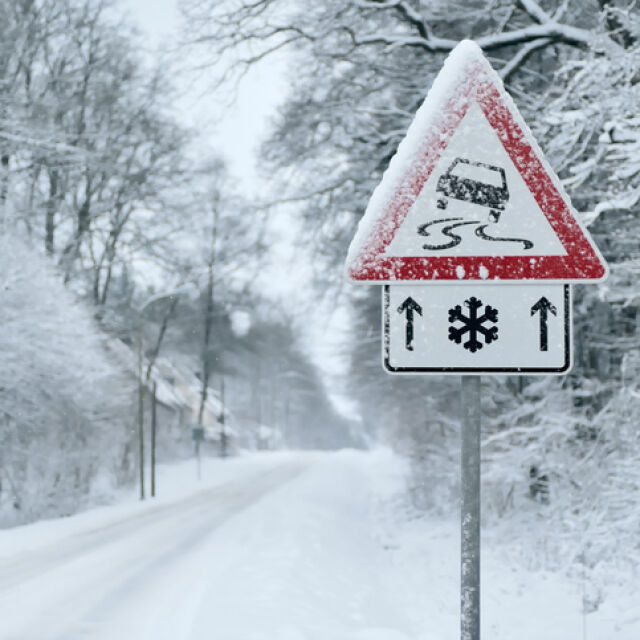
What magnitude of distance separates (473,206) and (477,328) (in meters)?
0.35

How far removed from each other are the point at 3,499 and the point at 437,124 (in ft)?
56.6

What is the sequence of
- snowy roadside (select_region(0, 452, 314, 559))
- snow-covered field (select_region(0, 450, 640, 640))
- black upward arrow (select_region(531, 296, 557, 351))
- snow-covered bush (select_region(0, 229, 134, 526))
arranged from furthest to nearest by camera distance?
snow-covered bush (select_region(0, 229, 134, 526)) < snowy roadside (select_region(0, 452, 314, 559)) < snow-covered field (select_region(0, 450, 640, 640)) < black upward arrow (select_region(531, 296, 557, 351))

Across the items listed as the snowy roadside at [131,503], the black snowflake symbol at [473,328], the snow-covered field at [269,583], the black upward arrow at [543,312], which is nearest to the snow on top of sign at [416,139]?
the black snowflake symbol at [473,328]

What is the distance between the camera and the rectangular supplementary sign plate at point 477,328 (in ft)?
6.85

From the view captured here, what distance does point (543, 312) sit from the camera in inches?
82.7

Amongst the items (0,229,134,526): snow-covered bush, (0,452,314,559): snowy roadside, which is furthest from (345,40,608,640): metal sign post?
(0,229,134,526): snow-covered bush

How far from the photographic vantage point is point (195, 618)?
25.4 ft

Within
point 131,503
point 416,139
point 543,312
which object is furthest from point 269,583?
point 131,503

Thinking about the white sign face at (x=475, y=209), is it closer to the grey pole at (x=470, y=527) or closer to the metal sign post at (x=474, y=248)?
the metal sign post at (x=474, y=248)

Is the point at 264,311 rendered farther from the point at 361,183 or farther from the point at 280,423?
the point at 280,423

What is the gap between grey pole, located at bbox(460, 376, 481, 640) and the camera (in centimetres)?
197

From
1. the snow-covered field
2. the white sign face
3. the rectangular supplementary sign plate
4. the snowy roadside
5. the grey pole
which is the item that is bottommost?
the snowy roadside

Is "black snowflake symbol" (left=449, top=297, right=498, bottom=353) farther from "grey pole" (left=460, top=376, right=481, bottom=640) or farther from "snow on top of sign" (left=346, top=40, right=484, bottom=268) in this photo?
"snow on top of sign" (left=346, top=40, right=484, bottom=268)

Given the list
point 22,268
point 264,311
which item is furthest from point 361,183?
point 264,311
